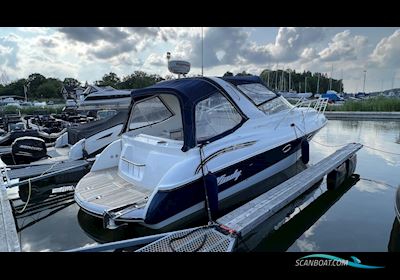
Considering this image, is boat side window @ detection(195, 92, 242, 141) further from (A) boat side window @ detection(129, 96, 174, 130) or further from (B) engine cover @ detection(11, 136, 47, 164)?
(B) engine cover @ detection(11, 136, 47, 164)

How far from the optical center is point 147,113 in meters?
5.55

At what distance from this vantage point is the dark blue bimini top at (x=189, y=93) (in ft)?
13.0

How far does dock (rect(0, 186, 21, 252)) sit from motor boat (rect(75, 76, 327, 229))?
856mm

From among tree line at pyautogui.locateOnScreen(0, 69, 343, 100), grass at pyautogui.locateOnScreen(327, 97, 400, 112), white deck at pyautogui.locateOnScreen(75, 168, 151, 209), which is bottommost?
white deck at pyautogui.locateOnScreen(75, 168, 151, 209)

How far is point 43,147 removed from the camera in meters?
7.39

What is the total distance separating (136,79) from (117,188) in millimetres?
47684

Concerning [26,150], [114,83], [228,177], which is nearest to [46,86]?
[114,83]

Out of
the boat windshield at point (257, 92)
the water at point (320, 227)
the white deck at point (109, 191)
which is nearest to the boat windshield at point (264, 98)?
the boat windshield at point (257, 92)

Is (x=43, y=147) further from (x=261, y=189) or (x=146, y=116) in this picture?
(x=261, y=189)

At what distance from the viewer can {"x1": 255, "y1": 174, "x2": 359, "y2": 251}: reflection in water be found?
3543 mm

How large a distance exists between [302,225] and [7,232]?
13.1 ft

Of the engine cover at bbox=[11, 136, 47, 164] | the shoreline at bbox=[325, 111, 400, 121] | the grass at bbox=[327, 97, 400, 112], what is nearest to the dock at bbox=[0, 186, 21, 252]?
the engine cover at bbox=[11, 136, 47, 164]

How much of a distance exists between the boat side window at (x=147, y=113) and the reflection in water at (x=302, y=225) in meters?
3.17
